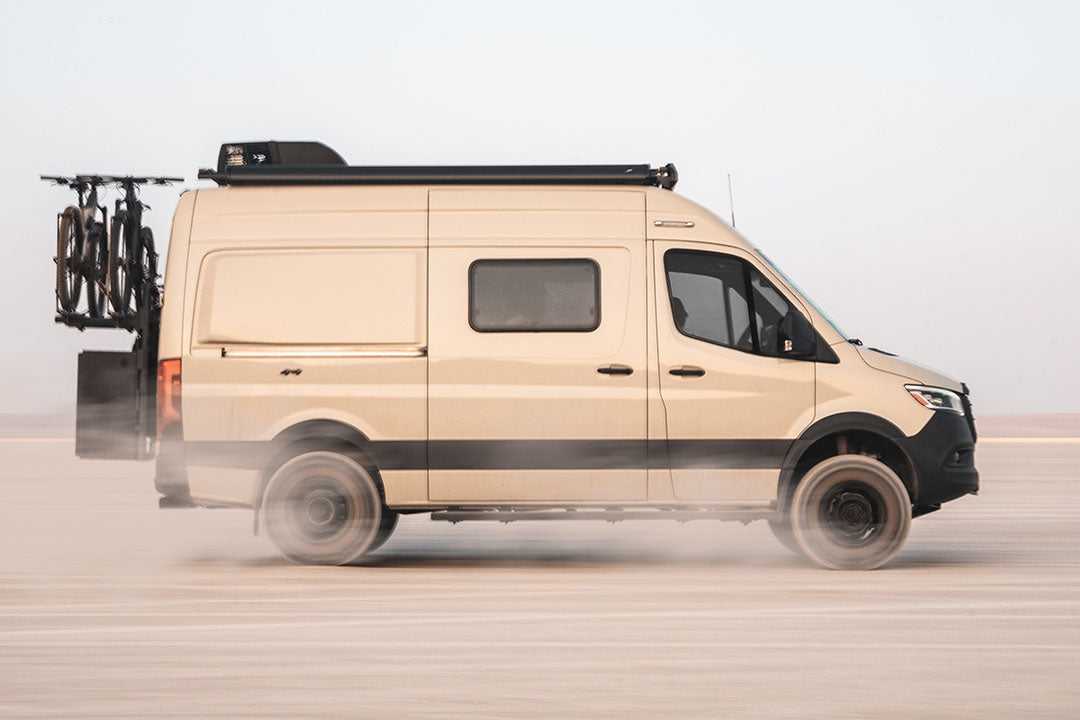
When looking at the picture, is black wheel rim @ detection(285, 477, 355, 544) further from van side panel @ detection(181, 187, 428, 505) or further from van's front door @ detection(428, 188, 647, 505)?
van's front door @ detection(428, 188, 647, 505)

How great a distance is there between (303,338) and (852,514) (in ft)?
13.5

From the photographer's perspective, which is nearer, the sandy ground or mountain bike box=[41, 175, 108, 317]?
the sandy ground

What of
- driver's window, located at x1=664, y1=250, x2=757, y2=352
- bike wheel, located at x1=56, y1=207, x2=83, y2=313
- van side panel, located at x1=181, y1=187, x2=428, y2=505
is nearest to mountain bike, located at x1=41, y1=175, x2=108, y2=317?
bike wheel, located at x1=56, y1=207, x2=83, y2=313

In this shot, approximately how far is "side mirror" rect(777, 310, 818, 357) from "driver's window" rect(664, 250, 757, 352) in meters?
0.22

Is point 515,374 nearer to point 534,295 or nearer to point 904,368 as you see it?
point 534,295

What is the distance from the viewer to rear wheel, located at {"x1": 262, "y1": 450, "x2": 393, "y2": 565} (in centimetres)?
1041

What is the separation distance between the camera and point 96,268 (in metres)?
12.4

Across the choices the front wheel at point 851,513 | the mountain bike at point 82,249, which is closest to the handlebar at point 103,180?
the mountain bike at point 82,249

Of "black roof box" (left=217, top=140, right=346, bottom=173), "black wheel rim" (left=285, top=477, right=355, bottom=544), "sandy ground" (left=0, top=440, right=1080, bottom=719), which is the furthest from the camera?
"black roof box" (left=217, top=140, right=346, bottom=173)

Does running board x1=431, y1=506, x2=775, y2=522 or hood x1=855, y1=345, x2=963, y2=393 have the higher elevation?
hood x1=855, y1=345, x2=963, y2=393

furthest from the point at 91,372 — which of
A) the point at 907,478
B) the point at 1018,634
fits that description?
the point at 1018,634

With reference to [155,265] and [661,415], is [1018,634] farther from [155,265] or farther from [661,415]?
[155,265]

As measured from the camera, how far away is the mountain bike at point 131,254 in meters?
12.3

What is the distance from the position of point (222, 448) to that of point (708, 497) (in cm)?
347
